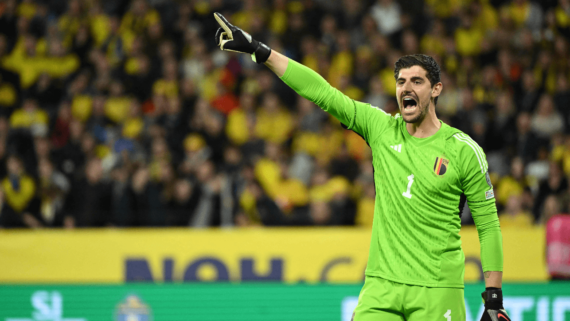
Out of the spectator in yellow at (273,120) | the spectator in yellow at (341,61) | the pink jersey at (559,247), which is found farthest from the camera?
the spectator in yellow at (341,61)

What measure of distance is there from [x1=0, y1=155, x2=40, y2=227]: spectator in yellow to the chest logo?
294 inches

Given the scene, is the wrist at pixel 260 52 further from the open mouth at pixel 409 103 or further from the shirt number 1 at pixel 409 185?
the shirt number 1 at pixel 409 185

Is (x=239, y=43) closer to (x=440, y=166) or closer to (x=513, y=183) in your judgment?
(x=440, y=166)

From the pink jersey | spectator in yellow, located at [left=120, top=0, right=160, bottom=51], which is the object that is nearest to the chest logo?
the pink jersey

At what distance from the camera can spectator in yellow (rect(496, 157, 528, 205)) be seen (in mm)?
9984

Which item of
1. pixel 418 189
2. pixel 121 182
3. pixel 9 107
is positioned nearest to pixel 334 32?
pixel 121 182

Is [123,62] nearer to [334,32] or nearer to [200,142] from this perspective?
[200,142]

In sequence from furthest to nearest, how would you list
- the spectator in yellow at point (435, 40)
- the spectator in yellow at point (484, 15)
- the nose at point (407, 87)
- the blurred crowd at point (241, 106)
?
the spectator in yellow at point (484, 15), the spectator in yellow at point (435, 40), the blurred crowd at point (241, 106), the nose at point (407, 87)

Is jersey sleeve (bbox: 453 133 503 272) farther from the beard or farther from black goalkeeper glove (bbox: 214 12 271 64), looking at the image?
black goalkeeper glove (bbox: 214 12 271 64)

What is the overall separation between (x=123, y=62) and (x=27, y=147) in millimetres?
2427

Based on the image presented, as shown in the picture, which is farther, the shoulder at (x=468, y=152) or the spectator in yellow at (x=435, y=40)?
the spectator in yellow at (x=435, y=40)

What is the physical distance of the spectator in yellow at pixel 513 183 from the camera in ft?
32.8

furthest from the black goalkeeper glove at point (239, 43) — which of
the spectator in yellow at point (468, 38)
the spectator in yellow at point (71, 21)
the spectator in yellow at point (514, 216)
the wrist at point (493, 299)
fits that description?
the spectator in yellow at point (71, 21)

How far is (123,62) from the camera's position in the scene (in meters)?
12.4
